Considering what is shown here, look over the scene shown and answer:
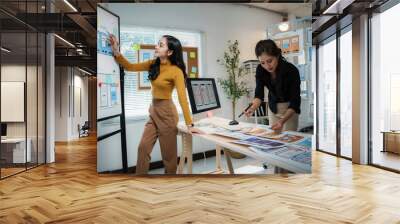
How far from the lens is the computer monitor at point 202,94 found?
5191mm

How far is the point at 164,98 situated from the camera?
5.14 m

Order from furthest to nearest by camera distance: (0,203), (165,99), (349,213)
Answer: (165,99) → (0,203) → (349,213)

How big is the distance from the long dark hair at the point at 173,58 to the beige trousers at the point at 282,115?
135cm

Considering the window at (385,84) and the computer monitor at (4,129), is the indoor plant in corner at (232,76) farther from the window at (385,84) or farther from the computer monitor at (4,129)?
the computer monitor at (4,129)

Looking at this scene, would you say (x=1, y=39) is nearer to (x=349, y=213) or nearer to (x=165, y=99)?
(x=165, y=99)

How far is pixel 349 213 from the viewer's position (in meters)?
3.49

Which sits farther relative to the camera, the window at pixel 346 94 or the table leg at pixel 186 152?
the window at pixel 346 94

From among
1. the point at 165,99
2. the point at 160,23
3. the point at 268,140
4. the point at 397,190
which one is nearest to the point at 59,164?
the point at 165,99

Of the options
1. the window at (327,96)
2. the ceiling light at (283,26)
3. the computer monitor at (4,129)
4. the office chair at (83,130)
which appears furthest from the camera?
the office chair at (83,130)

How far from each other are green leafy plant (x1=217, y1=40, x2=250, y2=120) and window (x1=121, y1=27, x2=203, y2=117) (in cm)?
37

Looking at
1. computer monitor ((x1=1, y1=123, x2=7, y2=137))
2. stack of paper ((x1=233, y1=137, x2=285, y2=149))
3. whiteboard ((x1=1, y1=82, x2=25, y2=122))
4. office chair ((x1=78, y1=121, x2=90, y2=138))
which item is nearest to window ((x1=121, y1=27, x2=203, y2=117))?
stack of paper ((x1=233, y1=137, x2=285, y2=149))

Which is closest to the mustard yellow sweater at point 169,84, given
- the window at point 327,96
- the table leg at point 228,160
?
the table leg at point 228,160

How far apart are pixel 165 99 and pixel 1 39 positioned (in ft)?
8.50

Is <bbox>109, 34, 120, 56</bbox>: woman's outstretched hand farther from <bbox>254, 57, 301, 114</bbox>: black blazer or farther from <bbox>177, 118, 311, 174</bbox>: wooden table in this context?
<bbox>254, 57, 301, 114</bbox>: black blazer
